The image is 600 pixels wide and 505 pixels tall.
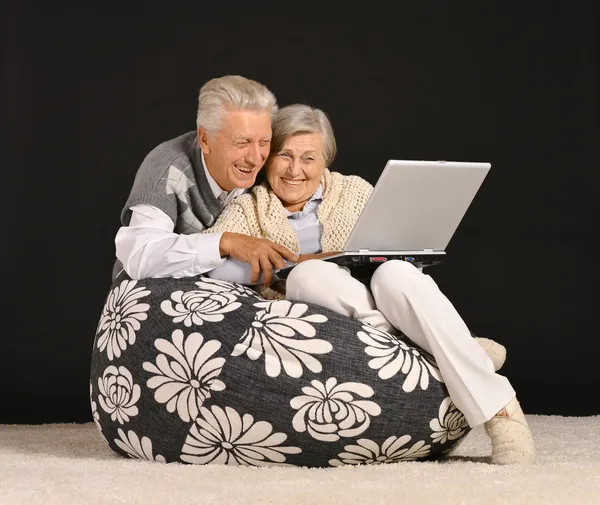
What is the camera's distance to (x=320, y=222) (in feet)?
9.38

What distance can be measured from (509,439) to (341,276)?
580 mm

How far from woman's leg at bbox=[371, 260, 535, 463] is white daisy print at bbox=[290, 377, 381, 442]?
0.73 feet

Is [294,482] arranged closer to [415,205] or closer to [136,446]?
[136,446]

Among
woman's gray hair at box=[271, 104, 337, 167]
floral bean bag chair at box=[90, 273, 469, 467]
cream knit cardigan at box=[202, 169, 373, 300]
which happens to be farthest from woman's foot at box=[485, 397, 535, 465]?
woman's gray hair at box=[271, 104, 337, 167]

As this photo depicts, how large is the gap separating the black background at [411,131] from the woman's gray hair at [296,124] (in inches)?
36.5

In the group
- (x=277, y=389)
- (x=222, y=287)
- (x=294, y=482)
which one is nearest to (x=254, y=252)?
(x=222, y=287)

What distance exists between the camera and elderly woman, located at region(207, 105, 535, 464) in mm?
2180

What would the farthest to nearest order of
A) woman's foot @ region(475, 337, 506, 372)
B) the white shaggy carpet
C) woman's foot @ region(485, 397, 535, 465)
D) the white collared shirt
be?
1. the white collared shirt
2. woman's foot @ region(475, 337, 506, 372)
3. woman's foot @ region(485, 397, 535, 465)
4. the white shaggy carpet

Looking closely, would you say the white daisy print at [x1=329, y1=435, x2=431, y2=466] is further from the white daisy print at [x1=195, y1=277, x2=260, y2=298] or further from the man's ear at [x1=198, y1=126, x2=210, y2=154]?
the man's ear at [x1=198, y1=126, x2=210, y2=154]

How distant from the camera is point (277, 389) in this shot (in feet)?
7.11

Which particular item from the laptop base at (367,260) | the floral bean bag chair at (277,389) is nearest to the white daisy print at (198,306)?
the floral bean bag chair at (277,389)

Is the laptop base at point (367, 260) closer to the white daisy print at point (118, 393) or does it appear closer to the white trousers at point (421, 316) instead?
the white trousers at point (421, 316)

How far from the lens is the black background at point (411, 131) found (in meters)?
3.80

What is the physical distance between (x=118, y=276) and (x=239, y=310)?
60 centimetres
